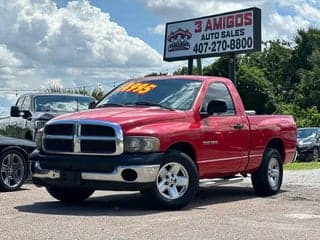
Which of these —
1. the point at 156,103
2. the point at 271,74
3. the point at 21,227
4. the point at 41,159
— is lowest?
the point at 21,227

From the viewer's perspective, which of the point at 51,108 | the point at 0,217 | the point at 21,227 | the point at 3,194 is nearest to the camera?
the point at 21,227

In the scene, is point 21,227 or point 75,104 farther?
point 75,104

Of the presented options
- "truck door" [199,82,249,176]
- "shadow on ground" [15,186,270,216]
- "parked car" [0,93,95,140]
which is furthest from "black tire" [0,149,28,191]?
"truck door" [199,82,249,176]

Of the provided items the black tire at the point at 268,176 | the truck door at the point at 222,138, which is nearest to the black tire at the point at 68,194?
the truck door at the point at 222,138

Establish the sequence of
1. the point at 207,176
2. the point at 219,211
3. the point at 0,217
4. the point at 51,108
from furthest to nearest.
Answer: the point at 51,108, the point at 207,176, the point at 219,211, the point at 0,217

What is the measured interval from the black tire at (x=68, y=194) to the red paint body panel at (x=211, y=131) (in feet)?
3.70

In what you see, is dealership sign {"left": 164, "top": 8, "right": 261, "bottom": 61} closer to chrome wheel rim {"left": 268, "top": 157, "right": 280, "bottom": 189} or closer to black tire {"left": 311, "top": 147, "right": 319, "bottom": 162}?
black tire {"left": 311, "top": 147, "right": 319, "bottom": 162}

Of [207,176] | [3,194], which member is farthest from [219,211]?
[3,194]

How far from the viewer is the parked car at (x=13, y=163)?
465 inches

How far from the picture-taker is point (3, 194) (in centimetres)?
1140

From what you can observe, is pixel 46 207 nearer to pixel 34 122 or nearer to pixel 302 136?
pixel 34 122

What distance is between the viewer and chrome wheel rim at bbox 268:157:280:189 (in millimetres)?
11820

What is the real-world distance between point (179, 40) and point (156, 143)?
17403 millimetres

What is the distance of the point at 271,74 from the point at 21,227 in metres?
56.8
